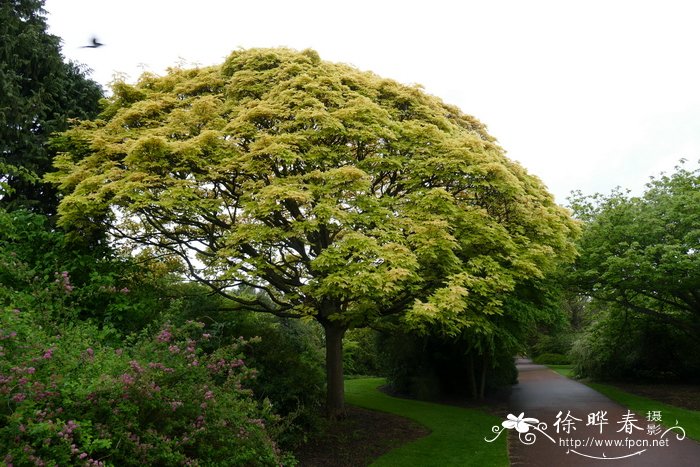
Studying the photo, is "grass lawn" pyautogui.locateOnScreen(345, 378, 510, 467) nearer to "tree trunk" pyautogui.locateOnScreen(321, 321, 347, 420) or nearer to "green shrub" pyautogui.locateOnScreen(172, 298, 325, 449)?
"green shrub" pyautogui.locateOnScreen(172, 298, 325, 449)

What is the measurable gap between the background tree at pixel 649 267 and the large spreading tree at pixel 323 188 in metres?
6.01

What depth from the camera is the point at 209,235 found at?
13477 mm

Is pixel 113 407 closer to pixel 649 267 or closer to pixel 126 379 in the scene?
pixel 126 379

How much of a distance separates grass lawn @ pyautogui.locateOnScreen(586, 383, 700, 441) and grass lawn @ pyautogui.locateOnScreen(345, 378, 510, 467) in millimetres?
5154

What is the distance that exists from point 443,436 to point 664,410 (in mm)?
9186

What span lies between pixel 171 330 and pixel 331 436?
24.0 ft

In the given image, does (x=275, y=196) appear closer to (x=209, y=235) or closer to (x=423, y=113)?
(x=209, y=235)

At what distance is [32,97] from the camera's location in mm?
16703

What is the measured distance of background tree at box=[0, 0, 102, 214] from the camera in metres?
16.2

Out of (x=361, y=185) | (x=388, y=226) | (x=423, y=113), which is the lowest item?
(x=388, y=226)

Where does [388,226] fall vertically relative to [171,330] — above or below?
above

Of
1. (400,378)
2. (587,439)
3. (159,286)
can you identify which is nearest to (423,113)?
(159,286)

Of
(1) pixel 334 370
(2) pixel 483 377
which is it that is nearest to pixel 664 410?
(2) pixel 483 377

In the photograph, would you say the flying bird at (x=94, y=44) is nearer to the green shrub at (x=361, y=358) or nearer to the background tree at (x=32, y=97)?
the background tree at (x=32, y=97)
